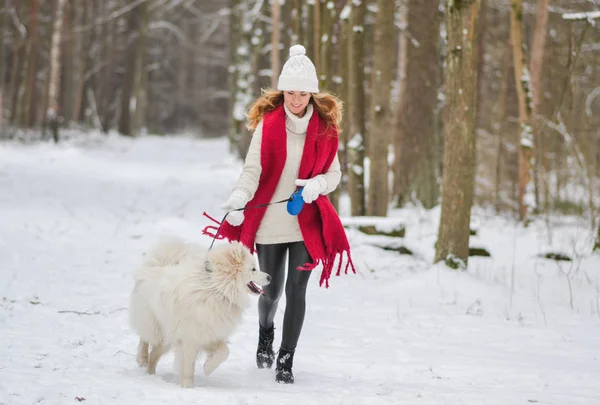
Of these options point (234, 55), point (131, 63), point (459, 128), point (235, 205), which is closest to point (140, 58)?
point (131, 63)

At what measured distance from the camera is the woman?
4535mm

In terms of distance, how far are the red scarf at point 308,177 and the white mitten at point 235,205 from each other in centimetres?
9

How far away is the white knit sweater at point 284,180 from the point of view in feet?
14.9

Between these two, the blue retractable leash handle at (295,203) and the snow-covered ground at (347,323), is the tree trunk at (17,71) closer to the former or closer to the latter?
the snow-covered ground at (347,323)

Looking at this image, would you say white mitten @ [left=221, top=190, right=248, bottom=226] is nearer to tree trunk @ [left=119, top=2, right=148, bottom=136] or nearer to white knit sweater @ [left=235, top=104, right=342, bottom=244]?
white knit sweater @ [left=235, top=104, right=342, bottom=244]

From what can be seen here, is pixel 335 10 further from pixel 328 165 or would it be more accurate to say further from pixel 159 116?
pixel 159 116

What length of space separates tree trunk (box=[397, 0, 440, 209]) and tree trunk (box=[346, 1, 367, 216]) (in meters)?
2.78

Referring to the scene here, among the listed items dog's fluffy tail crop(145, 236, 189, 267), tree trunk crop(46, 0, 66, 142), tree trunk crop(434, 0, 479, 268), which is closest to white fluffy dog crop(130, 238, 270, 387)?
dog's fluffy tail crop(145, 236, 189, 267)

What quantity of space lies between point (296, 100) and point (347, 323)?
2792 millimetres

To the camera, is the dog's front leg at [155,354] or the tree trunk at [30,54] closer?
the dog's front leg at [155,354]

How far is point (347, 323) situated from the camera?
258 inches

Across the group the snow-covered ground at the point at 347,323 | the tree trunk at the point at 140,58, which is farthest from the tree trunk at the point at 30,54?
the snow-covered ground at the point at 347,323

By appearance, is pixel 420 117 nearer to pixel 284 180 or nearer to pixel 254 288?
pixel 284 180

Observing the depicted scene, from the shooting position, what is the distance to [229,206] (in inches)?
169
